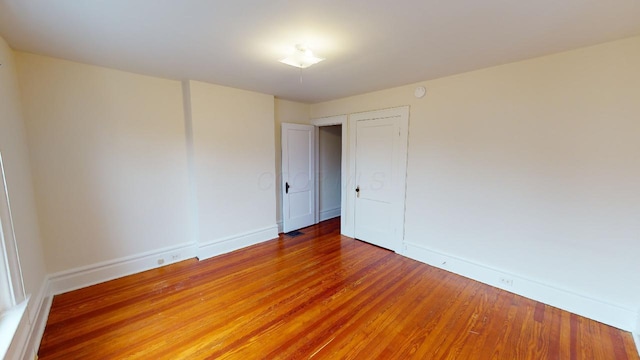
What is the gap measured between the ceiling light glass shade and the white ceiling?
0.08 m

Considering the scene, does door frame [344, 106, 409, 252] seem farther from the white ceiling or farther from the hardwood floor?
the white ceiling

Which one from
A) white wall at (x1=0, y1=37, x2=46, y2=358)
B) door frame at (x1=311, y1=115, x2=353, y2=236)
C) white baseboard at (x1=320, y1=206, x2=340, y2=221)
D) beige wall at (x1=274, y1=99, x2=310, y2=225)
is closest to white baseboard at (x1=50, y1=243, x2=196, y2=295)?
white wall at (x1=0, y1=37, x2=46, y2=358)

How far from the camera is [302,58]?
2176mm

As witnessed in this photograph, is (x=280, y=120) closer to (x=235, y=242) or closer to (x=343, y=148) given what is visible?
(x=343, y=148)

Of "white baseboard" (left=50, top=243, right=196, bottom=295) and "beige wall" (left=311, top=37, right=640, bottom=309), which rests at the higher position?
"beige wall" (left=311, top=37, right=640, bottom=309)

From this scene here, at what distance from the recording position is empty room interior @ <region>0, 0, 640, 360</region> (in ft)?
5.80

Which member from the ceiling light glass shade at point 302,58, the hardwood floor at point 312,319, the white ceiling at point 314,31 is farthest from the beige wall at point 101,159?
the ceiling light glass shade at point 302,58

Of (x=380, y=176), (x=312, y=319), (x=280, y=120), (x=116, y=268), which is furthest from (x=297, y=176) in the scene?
(x=116, y=268)

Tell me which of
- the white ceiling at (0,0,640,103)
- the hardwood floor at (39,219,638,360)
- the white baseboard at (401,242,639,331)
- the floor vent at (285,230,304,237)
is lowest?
the hardwood floor at (39,219,638,360)

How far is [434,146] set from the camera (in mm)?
3092

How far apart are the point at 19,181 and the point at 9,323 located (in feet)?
3.76

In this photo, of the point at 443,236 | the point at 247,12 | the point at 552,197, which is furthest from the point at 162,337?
the point at 552,197

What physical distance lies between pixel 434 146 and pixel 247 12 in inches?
102

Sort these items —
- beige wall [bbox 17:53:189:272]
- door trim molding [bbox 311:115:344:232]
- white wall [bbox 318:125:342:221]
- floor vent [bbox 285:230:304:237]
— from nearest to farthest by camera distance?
beige wall [bbox 17:53:189:272] < door trim molding [bbox 311:115:344:232] < floor vent [bbox 285:230:304:237] < white wall [bbox 318:125:342:221]
